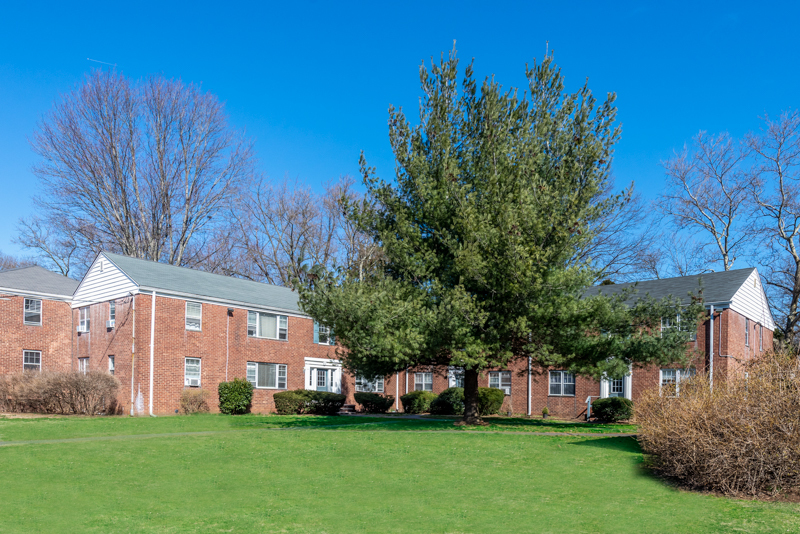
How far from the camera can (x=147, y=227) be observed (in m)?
43.5

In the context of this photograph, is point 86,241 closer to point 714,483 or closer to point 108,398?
point 108,398

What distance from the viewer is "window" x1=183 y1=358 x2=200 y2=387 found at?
29109 mm

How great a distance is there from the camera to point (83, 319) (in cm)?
3172

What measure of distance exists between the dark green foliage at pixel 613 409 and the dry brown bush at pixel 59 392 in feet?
66.2

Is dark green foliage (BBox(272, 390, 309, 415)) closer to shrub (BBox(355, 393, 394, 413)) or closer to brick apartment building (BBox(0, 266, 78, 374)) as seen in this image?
shrub (BBox(355, 393, 394, 413))

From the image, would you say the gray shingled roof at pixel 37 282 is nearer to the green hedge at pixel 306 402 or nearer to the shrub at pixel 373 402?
the green hedge at pixel 306 402

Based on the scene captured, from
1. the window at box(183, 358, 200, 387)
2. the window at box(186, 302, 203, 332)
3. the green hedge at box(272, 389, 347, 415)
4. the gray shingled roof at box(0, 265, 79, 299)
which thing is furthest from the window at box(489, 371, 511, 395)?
the gray shingled roof at box(0, 265, 79, 299)

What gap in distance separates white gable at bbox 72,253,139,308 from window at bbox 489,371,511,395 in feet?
60.9

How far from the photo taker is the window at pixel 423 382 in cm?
3891

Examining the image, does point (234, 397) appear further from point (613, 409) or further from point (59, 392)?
point (613, 409)

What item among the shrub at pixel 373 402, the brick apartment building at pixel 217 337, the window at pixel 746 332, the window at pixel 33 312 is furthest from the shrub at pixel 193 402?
the window at pixel 746 332

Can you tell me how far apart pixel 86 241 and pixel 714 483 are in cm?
4224

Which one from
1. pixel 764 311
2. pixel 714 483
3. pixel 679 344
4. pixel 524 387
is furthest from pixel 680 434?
pixel 764 311

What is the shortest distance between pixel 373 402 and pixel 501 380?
6904 millimetres
